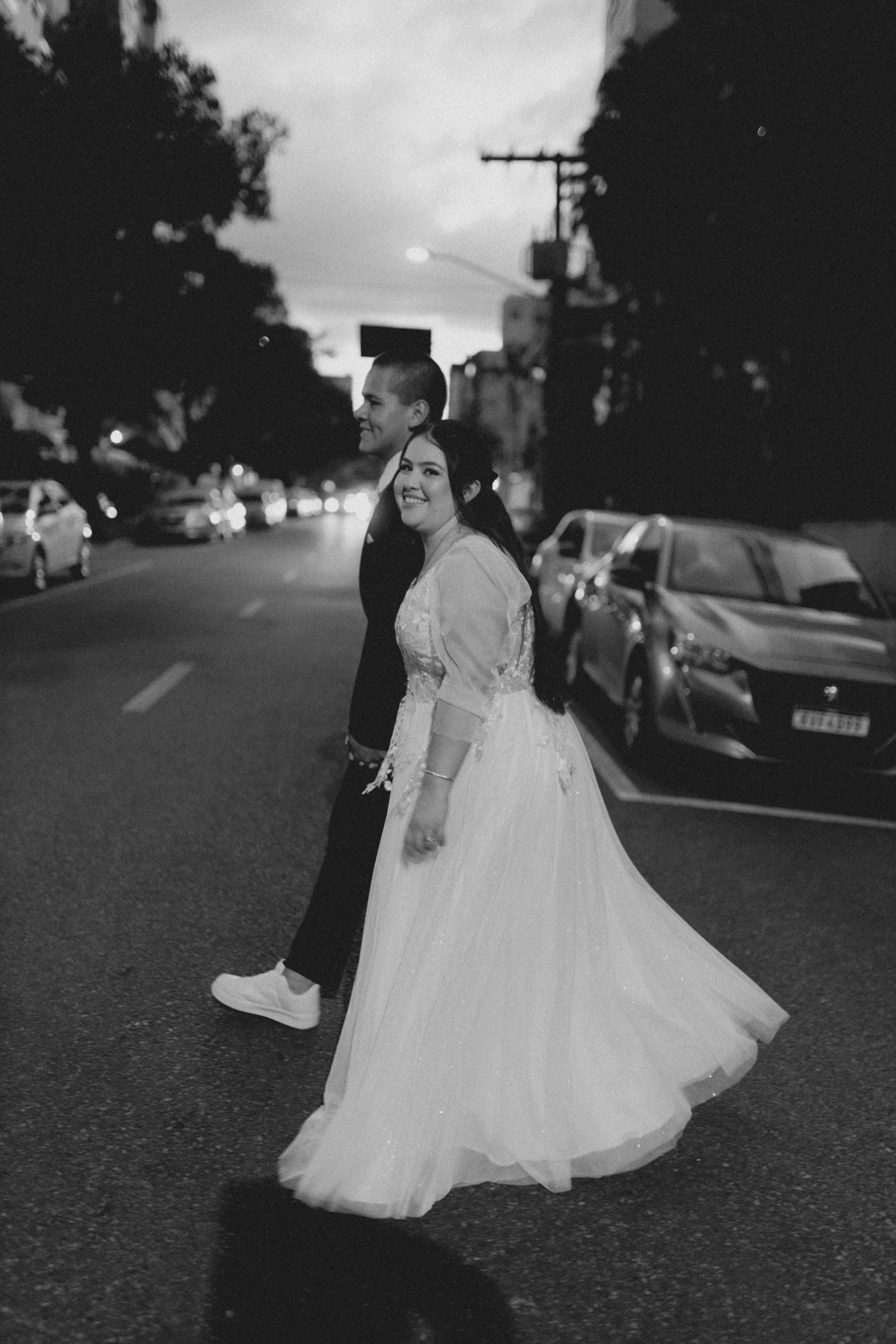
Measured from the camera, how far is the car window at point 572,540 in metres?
13.1

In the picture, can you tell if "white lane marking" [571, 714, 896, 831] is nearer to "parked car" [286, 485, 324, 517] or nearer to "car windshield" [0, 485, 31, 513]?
"car windshield" [0, 485, 31, 513]

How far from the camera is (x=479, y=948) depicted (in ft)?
10.5

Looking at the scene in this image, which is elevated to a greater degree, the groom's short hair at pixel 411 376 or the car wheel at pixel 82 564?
the groom's short hair at pixel 411 376

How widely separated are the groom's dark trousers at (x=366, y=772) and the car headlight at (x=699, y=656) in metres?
4.33

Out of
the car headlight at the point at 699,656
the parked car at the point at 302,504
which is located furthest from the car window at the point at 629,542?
the parked car at the point at 302,504

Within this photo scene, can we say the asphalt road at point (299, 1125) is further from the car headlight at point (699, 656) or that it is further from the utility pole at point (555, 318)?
the utility pole at point (555, 318)

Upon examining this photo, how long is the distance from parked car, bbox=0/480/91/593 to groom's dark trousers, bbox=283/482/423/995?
50.4 feet

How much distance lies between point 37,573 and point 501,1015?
55.8ft

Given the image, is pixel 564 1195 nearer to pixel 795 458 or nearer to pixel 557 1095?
A: pixel 557 1095

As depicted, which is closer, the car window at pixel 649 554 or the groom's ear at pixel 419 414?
the groom's ear at pixel 419 414

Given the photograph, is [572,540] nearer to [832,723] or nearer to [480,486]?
[832,723]

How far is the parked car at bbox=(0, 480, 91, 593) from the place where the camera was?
1833cm

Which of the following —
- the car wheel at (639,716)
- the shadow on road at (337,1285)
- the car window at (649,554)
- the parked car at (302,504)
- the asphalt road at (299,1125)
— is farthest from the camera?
the parked car at (302,504)

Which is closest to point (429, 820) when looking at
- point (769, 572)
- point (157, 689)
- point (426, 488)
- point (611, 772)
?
point (426, 488)
